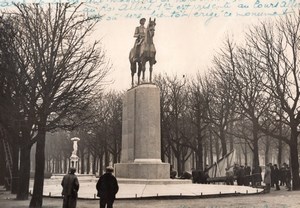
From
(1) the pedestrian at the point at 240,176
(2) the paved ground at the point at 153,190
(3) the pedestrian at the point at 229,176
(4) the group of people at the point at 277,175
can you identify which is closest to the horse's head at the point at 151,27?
(2) the paved ground at the point at 153,190

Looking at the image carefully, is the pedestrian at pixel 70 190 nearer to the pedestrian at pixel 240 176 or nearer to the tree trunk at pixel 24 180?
the tree trunk at pixel 24 180

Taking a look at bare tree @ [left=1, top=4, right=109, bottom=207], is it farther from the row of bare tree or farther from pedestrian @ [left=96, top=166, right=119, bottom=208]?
pedestrian @ [left=96, top=166, right=119, bottom=208]

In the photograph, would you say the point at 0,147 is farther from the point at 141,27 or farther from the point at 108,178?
the point at 108,178

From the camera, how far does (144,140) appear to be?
21.8 meters

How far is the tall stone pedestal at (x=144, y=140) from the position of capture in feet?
69.0

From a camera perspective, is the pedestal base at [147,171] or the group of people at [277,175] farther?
the group of people at [277,175]

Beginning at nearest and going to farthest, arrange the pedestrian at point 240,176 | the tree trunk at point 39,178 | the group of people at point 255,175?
the tree trunk at point 39,178 → the group of people at point 255,175 → the pedestrian at point 240,176

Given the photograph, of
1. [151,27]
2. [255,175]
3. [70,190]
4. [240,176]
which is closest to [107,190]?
[70,190]

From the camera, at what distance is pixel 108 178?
11312mm

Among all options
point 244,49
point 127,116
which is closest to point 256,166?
point 244,49

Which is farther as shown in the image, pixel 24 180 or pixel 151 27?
pixel 151 27

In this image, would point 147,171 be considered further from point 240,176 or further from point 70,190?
point 240,176

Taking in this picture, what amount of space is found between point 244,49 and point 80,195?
1480 centimetres

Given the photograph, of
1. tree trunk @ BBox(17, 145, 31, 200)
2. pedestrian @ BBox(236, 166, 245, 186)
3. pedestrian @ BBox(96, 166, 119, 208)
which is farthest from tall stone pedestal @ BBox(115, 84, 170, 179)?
pedestrian @ BBox(96, 166, 119, 208)
